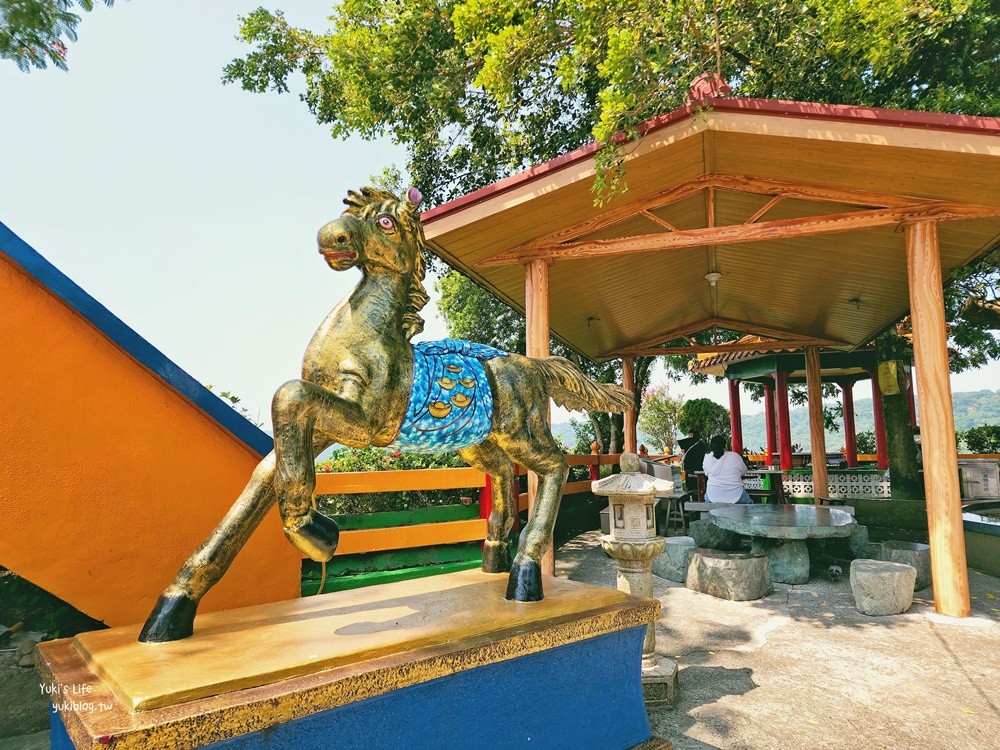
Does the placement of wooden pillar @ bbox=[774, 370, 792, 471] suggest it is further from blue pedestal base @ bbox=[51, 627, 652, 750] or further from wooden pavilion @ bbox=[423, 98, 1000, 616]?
blue pedestal base @ bbox=[51, 627, 652, 750]

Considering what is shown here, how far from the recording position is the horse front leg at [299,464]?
1.62 meters

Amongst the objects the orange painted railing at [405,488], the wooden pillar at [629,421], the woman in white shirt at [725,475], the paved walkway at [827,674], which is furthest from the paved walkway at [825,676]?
the wooden pillar at [629,421]

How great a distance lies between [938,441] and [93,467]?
5.31m

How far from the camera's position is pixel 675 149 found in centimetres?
472

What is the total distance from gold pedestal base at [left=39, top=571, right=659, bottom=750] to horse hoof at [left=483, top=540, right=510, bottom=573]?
389mm

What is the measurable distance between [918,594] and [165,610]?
578cm

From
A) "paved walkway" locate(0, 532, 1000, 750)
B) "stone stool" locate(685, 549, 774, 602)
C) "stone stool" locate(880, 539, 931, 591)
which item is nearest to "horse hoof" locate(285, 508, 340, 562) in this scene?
"paved walkway" locate(0, 532, 1000, 750)

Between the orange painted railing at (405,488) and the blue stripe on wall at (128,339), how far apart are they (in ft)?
2.07

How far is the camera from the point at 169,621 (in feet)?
5.56

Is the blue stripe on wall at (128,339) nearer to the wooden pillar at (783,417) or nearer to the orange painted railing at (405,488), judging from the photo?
the orange painted railing at (405,488)

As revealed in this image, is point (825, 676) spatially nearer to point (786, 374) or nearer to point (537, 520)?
point (537, 520)

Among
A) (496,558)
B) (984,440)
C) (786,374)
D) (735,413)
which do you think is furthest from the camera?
(984,440)

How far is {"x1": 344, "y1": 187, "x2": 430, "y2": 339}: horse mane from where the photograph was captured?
208 centimetres

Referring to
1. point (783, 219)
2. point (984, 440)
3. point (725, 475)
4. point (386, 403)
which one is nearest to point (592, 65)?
point (783, 219)
